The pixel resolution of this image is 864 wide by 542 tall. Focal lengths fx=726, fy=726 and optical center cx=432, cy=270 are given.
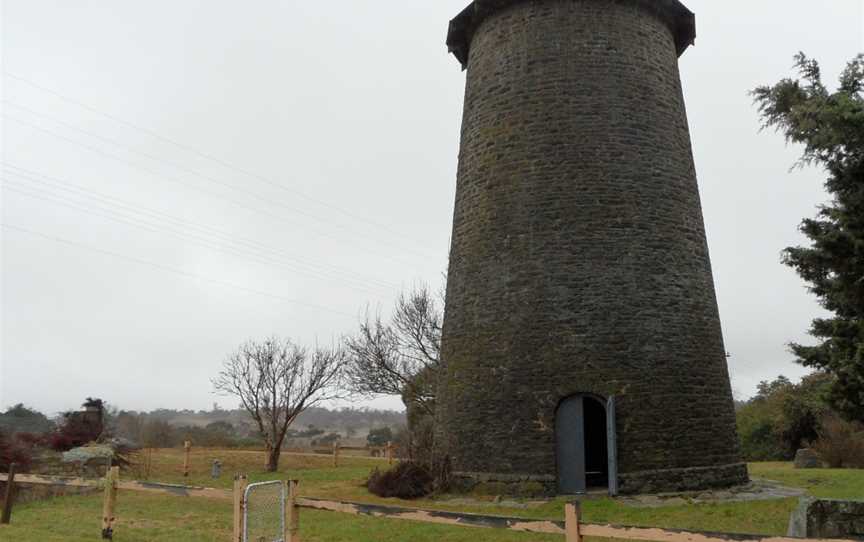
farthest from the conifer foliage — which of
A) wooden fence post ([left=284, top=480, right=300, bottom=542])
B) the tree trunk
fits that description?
the tree trunk

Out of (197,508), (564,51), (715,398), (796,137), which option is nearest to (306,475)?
(197,508)

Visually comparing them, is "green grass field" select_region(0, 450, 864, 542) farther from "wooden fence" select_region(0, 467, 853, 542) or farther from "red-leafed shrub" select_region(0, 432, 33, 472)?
A: "wooden fence" select_region(0, 467, 853, 542)

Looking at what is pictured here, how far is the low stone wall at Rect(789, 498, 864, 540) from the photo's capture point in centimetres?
696

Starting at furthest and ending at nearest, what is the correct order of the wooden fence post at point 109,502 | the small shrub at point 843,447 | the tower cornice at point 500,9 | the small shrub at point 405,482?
the small shrub at point 843,447 → the tower cornice at point 500,9 → the small shrub at point 405,482 → the wooden fence post at point 109,502

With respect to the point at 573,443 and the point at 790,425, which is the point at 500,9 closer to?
the point at 573,443

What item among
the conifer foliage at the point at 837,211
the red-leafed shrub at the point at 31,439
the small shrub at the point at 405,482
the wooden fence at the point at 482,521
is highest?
the conifer foliage at the point at 837,211

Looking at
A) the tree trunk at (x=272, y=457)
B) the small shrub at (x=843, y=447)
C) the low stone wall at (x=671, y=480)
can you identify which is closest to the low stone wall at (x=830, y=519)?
the low stone wall at (x=671, y=480)

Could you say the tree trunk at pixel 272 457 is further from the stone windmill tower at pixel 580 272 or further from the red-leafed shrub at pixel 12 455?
the stone windmill tower at pixel 580 272

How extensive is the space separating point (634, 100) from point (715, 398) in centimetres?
599

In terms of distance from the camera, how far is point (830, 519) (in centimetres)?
704

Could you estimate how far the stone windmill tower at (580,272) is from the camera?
1305 centimetres

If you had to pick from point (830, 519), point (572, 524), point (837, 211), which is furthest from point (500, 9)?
point (572, 524)

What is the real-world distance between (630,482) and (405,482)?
4.29 m

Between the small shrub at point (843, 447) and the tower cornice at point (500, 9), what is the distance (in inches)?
468
